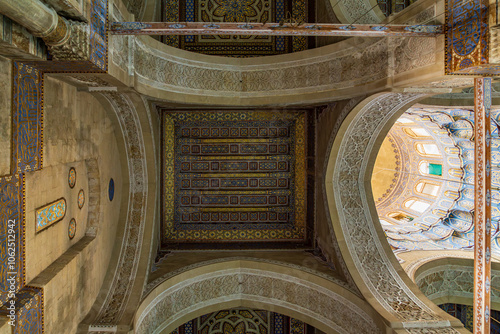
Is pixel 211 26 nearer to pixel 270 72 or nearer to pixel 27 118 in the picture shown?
pixel 27 118

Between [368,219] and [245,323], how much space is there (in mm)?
3841

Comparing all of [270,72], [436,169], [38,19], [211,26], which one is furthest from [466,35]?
[436,169]

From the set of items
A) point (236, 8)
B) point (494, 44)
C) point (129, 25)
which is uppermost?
point (236, 8)

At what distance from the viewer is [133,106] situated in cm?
492

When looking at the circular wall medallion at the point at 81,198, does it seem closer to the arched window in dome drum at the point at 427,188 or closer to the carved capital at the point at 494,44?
the carved capital at the point at 494,44

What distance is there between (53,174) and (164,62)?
2503 mm

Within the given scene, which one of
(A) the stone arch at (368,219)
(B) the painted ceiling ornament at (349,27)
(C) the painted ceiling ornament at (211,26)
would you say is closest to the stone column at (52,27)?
(C) the painted ceiling ornament at (211,26)

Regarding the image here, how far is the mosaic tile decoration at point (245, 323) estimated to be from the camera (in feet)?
22.8

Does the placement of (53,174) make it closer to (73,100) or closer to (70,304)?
(73,100)

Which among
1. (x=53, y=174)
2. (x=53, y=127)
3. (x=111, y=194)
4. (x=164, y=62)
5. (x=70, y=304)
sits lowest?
(x=70, y=304)

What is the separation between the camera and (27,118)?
2.84 metres

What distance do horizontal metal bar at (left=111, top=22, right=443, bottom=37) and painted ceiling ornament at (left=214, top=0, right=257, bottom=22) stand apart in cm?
390

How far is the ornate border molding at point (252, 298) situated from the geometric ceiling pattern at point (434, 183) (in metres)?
2.28

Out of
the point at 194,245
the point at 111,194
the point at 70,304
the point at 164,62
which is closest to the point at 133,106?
the point at 164,62
